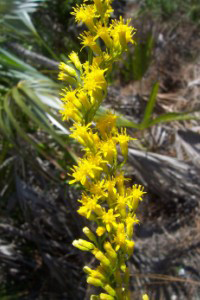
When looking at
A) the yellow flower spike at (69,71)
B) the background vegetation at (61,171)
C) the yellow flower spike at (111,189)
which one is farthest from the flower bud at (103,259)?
the background vegetation at (61,171)

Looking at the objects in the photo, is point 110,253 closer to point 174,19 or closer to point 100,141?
point 100,141

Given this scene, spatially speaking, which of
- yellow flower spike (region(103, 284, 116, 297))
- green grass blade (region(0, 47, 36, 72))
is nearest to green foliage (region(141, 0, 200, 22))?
green grass blade (region(0, 47, 36, 72))

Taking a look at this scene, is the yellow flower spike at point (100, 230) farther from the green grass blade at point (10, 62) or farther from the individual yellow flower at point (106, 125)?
the green grass blade at point (10, 62)

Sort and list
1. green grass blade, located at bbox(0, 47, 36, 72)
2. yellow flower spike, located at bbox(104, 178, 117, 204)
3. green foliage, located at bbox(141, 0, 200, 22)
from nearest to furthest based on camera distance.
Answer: yellow flower spike, located at bbox(104, 178, 117, 204), green grass blade, located at bbox(0, 47, 36, 72), green foliage, located at bbox(141, 0, 200, 22)

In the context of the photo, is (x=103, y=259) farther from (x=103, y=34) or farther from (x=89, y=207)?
(x=103, y=34)

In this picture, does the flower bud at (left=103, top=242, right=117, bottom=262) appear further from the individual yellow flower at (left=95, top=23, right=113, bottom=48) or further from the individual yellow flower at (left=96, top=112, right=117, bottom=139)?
Result: the individual yellow flower at (left=95, top=23, right=113, bottom=48)

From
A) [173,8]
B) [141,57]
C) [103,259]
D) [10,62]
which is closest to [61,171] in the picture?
[10,62]

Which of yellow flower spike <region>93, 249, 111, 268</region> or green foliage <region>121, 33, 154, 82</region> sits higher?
green foliage <region>121, 33, 154, 82</region>

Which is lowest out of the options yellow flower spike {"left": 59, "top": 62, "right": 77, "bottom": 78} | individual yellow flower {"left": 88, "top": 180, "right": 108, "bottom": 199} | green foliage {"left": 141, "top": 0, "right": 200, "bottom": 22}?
individual yellow flower {"left": 88, "top": 180, "right": 108, "bottom": 199}

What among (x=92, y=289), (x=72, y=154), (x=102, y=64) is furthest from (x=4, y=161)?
(x=102, y=64)
